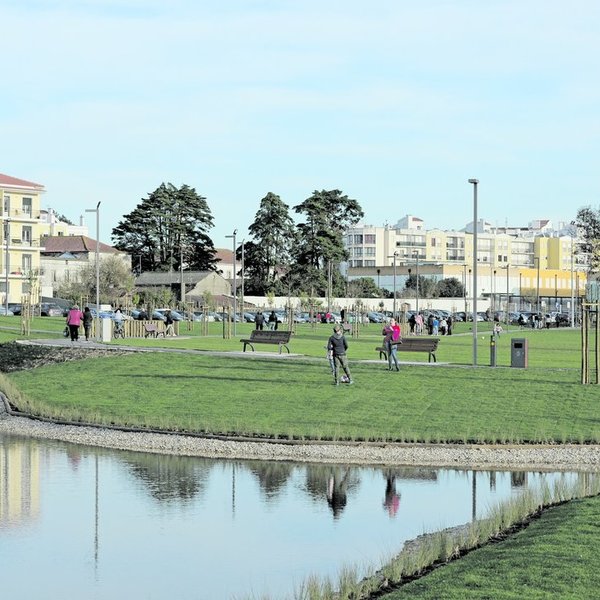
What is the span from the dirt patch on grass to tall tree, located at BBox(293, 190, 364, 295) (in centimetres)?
8626

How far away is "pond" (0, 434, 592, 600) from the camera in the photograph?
1603 centimetres

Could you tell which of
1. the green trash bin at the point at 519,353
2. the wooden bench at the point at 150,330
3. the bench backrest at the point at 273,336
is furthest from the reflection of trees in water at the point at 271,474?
the wooden bench at the point at 150,330

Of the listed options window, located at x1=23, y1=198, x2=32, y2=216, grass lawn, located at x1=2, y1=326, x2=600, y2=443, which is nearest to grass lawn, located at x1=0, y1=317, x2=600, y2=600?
grass lawn, located at x1=2, y1=326, x2=600, y2=443

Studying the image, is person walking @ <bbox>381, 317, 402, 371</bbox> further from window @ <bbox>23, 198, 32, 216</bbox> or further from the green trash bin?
window @ <bbox>23, 198, 32, 216</bbox>

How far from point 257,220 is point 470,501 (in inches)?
4593

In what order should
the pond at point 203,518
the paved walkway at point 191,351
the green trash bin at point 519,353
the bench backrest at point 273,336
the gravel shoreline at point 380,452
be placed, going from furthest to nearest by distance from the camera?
the bench backrest at point 273,336 → the paved walkway at point 191,351 → the green trash bin at point 519,353 → the gravel shoreline at point 380,452 → the pond at point 203,518

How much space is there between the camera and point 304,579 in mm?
15664

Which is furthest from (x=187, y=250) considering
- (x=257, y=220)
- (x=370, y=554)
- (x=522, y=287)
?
(x=370, y=554)

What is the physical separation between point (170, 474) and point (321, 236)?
374 ft

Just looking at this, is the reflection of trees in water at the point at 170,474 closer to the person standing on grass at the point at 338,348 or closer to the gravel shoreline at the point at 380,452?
the gravel shoreline at the point at 380,452

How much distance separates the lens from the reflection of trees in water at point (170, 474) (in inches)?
878

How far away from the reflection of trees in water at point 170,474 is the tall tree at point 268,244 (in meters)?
109

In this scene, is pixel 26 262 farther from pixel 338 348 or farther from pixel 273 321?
pixel 338 348

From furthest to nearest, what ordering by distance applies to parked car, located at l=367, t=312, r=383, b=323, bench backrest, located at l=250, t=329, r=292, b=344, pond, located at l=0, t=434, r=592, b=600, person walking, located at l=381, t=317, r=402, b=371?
parked car, located at l=367, t=312, r=383, b=323 < bench backrest, located at l=250, t=329, r=292, b=344 < person walking, located at l=381, t=317, r=402, b=371 < pond, located at l=0, t=434, r=592, b=600
